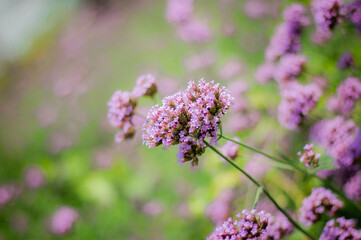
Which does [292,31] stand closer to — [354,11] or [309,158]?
[354,11]

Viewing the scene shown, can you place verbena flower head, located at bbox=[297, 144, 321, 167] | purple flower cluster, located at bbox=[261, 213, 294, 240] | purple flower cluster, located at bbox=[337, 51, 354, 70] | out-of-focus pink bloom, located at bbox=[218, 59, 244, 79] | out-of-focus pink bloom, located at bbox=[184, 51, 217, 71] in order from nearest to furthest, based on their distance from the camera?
verbena flower head, located at bbox=[297, 144, 321, 167], purple flower cluster, located at bbox=[261, 213, 294, 240], purple flower cluster, located at bbox=[337, 51, 354, 70], out-of-focus pink bloom, located at bbox=[218, 59, 244, 79], out-of-focus pink bloom, located at bbox=[184, 51, 217, 71]

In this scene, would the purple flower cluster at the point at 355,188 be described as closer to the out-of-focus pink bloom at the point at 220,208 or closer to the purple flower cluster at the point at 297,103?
the purple flower cluster at the point at 297,103

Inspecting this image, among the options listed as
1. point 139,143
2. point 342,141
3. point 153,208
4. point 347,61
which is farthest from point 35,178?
point 347,61

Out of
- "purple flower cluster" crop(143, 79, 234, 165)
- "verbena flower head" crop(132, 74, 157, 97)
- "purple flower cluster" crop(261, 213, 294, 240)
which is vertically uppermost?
"verbena flower head" crop(132, 74, 157, 97)

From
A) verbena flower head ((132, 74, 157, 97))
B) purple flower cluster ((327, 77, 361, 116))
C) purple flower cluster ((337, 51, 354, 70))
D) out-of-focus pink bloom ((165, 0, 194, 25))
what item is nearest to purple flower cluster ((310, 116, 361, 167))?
purple flower cluster ((327, 77, 361, 116))

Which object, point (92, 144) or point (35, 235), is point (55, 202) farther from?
point (92, 144)

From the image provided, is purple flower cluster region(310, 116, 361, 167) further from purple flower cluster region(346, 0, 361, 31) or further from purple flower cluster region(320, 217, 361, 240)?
purple flower cluster region(346, 0, 361, 31)
